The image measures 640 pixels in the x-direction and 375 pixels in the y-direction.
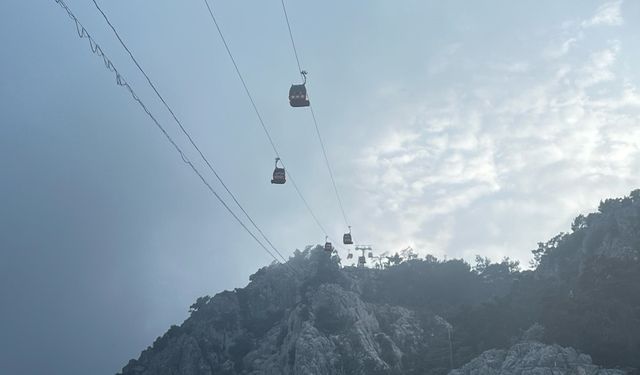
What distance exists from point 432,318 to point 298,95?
3228 inches

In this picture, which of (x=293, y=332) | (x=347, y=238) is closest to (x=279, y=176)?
(x=347, y=238)

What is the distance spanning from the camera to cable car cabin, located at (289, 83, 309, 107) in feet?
120

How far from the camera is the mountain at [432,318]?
2832 inches

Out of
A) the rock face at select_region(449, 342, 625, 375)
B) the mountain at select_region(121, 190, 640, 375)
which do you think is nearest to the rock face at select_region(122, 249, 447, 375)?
the mountain at select_region(121, 190, 640, 375)

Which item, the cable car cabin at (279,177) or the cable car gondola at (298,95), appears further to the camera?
the cable car cabin at (279,177)

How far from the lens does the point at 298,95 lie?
3653 centimetres

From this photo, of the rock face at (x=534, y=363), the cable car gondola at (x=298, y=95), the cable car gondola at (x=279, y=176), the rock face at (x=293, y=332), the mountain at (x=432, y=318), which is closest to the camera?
the cable car gondola at (x=298, y=95)

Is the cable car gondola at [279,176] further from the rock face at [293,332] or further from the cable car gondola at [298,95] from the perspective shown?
the rock face at [293,332]

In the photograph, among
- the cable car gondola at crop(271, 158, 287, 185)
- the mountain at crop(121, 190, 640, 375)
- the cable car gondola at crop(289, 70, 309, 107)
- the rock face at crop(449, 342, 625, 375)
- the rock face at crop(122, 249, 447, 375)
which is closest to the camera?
the cable car gondola at crop(289, 70, 309, 107)

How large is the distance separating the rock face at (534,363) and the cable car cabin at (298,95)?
2013 inches

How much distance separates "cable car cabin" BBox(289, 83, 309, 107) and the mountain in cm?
5146

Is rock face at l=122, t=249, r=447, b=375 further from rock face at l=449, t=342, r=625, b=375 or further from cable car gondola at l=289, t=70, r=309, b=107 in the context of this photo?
cable car gondola at l=289, t=70, r=309, b=107

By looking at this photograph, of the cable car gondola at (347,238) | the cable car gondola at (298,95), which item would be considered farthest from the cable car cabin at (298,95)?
the cable car gondola at (347,238)

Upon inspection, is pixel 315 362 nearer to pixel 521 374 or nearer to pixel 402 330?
pixel 402 330
